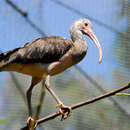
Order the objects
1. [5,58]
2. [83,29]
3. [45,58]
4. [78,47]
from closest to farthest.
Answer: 1. [5,58]
2. [45,58]
3. [78,47]
4. [83,29]

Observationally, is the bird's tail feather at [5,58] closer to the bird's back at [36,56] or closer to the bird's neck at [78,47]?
the bird's back at [36,56]

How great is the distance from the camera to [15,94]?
10.9ft

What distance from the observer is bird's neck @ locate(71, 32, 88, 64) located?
235 centimetres

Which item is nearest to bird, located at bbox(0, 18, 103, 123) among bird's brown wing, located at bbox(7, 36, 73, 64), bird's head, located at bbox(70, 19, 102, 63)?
bird's brown wing, located at bbox(7, 36, 73, 64)

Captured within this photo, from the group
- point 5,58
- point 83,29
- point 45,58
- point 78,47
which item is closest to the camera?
point 5,58

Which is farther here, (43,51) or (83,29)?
(83,29)

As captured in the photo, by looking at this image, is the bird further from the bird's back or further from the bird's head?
the bird's head

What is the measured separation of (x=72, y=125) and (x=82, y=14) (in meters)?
1.11

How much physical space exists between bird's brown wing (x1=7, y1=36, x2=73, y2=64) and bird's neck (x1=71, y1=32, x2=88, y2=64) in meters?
0.05

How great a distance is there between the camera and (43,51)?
7.48 ft

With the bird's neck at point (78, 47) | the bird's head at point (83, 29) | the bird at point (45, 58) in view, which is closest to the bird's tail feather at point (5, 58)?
the bird at point (45, 58)

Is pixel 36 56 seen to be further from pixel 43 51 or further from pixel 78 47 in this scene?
pixel 78 47

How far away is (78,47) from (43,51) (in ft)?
0.87

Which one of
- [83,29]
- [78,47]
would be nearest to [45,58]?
[78,47]
